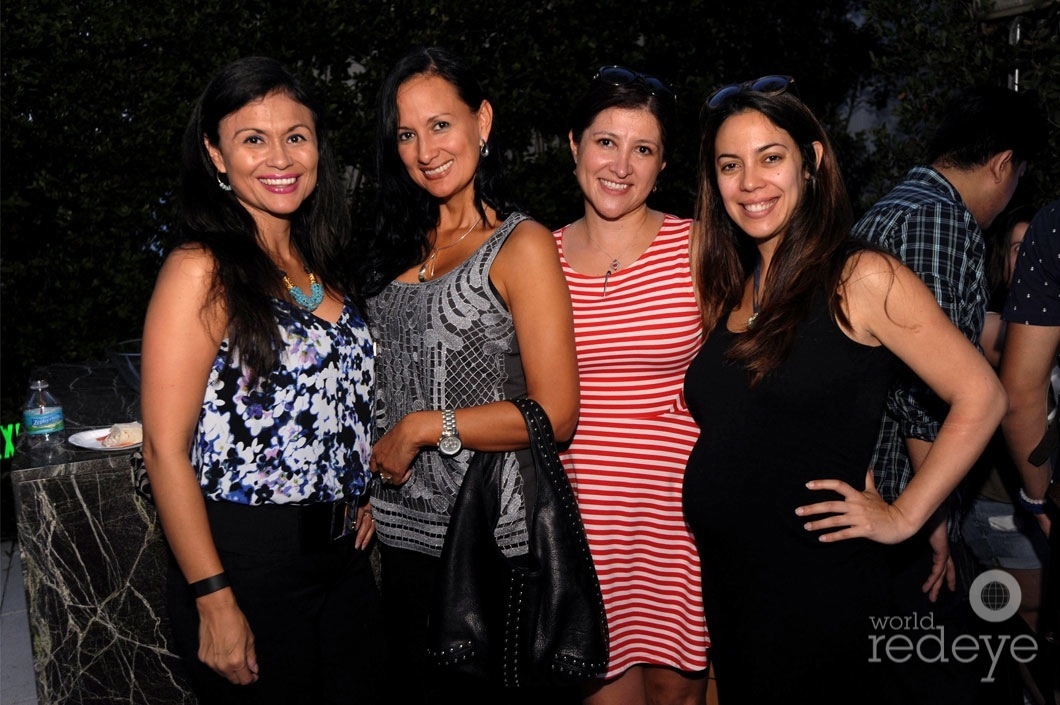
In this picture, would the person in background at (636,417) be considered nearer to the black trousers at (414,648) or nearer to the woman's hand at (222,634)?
→ the black trousers at (414,648)

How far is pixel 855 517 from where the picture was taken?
6.63 ft

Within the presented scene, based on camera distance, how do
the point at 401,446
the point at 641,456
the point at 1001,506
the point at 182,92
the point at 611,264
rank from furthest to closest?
the point at 182,92, the point at 1001,506, the point at 611,264, the point at 641,456, the point at 401,446

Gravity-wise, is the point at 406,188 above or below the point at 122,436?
above

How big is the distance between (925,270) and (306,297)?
1.88 m

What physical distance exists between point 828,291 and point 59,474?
2.17 meters

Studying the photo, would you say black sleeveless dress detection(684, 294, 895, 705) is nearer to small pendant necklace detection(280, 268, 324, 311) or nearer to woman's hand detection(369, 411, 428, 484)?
woman's hand detection(369, 411, 428, 484)

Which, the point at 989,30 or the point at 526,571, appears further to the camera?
the point at 989,30

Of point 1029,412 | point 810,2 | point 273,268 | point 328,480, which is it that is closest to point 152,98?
point 273,268

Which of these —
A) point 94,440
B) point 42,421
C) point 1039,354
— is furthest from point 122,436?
point 1039,354

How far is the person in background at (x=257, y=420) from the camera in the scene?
77.4 inches

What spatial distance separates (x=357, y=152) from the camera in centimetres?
486

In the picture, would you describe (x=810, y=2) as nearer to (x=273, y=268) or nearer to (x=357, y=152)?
(x=357, y=152)

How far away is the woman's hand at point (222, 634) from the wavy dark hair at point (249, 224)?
509 millimetres

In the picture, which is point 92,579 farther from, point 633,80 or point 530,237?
point 633,80
